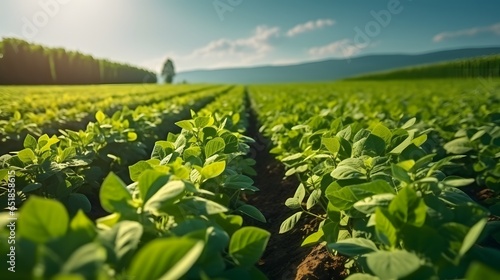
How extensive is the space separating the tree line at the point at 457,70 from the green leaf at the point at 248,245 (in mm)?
42865

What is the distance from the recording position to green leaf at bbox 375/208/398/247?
1.12 m

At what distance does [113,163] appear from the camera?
3693 mm

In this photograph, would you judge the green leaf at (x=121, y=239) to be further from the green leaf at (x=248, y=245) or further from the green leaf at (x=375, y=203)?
the green leaf at (x=375, y=203)

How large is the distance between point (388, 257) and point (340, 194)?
1.58 ft

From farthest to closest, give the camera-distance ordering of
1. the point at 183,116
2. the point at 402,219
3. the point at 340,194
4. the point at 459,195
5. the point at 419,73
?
1. the point at 419,73
2. the point at 183,116
3. the point at 340,194
4. the point at 459,195
5. the point at 402,219

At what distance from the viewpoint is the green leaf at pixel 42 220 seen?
780 millimetres

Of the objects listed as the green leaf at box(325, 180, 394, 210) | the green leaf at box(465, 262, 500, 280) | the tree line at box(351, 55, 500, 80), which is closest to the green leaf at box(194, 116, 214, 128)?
the green leaf at box(325, 180, 394, 210)

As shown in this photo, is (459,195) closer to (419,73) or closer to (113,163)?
(113,163)

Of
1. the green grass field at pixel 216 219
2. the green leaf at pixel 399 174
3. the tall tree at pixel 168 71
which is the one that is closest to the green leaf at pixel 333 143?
the green grass field at pixel 216 219

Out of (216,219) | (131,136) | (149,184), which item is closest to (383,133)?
(216,219)

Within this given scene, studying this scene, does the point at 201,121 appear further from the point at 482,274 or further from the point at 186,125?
the point at 482,274

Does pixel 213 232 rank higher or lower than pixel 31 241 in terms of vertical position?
lower

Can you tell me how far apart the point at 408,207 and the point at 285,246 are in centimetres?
177

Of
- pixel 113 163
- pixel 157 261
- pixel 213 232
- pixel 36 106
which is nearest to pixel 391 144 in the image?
pixel 213 232
